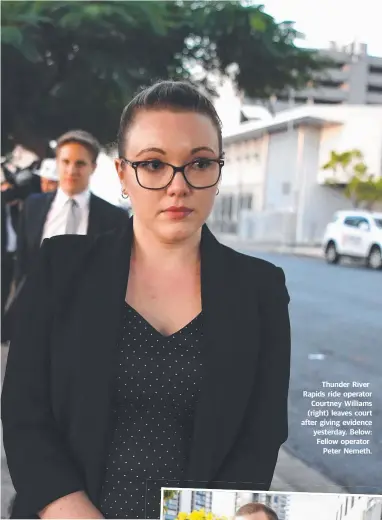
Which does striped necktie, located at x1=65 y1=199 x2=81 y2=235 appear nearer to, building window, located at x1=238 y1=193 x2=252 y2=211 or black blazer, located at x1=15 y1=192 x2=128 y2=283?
black blazer, located at x1=15 y1=192 x2=128 y2=283

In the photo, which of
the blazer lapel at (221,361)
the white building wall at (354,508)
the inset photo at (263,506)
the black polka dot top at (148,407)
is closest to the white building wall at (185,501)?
the inset photo at (263,506)

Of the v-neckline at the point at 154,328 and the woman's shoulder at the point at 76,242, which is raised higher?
the woman's shoulder at the point at 76,242

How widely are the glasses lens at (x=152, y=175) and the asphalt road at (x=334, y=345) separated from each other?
1.54 ft

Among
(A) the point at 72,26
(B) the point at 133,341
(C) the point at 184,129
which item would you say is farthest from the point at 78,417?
(A) the point at 72,26

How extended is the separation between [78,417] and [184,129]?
2.55 ft

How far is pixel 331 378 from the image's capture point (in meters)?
1.93

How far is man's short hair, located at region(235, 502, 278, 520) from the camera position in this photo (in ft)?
6.01

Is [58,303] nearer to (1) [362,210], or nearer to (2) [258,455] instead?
(2) [258,455]

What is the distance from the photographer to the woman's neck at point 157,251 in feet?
5.19

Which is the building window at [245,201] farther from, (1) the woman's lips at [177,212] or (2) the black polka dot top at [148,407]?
(2) the black polka dot top at [148,407]

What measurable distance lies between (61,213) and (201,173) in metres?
0.58

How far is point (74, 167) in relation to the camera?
78.8 inches

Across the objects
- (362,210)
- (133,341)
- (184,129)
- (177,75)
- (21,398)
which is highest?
(177,75)

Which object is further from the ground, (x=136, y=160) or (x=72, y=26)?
(x=72, y=26)
